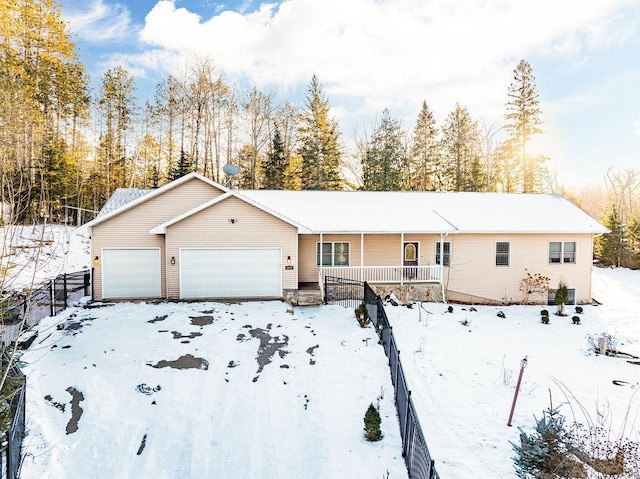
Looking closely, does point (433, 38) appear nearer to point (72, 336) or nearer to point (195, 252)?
point (195, 252)

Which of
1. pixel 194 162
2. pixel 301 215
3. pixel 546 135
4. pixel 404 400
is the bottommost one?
pixel 404 400

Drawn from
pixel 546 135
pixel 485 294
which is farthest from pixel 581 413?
pixel 546 135

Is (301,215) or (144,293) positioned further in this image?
(301,215)

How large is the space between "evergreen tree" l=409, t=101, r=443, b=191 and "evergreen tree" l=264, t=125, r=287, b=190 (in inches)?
464

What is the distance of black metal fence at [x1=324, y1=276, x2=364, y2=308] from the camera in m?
14.1

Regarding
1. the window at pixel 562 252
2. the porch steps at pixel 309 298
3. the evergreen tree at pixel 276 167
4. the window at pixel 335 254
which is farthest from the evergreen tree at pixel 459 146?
the porch steps at pixel 309 298

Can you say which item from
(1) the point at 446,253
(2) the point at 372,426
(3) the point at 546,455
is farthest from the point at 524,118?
(2) the point at 372,426

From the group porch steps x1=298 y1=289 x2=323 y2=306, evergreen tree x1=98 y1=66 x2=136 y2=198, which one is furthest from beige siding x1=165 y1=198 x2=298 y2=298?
evergreen tree x1=98 y1=66 x2=136 y2=198

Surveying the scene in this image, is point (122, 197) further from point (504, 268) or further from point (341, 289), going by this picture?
point (504, 268)

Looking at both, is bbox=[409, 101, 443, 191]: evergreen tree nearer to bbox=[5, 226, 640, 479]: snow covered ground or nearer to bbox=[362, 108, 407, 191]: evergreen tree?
bbox=[362, 108, 407, 191]: evergreen tree

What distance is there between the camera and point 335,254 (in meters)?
16.0

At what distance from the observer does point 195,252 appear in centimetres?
1327

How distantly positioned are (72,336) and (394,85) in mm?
24363

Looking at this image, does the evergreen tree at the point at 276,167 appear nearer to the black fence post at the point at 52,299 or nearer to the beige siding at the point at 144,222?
the beige siding at the point at 144,222
